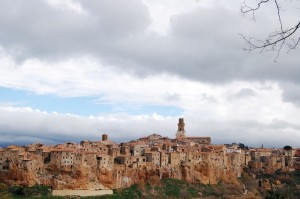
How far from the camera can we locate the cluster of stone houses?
51.6 meters

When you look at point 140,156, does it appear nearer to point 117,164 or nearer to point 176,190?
point 117,164

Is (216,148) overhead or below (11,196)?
overhead

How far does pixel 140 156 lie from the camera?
61.8 metres

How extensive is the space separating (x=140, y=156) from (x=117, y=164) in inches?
188

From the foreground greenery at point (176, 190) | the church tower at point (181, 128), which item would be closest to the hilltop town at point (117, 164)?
the foreground greenery at point (176, 190)

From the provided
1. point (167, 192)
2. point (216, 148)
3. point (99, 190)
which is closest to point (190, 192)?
point (167, 192)

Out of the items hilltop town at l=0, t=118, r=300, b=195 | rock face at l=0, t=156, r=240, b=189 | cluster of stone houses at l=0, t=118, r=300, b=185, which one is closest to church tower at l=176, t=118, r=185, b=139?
cluster of stone houses at l=0, t=118, r=300, b=185

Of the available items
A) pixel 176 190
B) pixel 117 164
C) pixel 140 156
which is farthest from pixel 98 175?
pixel 176 190

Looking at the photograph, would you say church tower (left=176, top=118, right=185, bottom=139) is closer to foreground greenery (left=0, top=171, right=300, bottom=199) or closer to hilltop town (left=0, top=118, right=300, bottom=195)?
hilltop town (left=0, top=118, right=300, bottom=195)

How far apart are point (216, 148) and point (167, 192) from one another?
2267 cm

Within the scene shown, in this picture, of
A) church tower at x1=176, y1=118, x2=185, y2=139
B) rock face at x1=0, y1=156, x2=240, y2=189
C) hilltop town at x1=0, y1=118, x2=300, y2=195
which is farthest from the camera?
church tower at x1=176, y1=118, x2=185, y2=139

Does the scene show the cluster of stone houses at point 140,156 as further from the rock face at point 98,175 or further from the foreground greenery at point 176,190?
the foreground greenery at point 176,190

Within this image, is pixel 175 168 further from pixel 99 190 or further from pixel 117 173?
pixel 99 190

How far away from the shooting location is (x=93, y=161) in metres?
54.7
